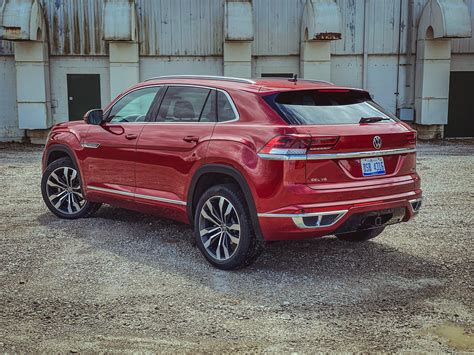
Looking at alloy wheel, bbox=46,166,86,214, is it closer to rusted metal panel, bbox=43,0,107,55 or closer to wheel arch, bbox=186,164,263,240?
wheel arch, bbox=186,164,263,240

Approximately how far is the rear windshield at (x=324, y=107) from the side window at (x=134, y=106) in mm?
1704

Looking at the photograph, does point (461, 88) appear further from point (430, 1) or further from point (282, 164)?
point (282, 164)

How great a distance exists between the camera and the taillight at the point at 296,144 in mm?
5207

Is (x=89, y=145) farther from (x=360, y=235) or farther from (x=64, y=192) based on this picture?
(x=360, y=235)

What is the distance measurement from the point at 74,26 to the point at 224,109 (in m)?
13.0

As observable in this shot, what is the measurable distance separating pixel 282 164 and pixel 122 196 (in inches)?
94.5

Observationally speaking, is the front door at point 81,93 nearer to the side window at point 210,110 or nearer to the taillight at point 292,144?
the side window at point 210,110

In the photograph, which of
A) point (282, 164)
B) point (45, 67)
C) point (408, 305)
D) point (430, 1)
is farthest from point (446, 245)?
point (45, 67)

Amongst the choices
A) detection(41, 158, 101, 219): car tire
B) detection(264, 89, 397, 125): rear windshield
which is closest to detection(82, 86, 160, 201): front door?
detection(41, 158, 101, 219): car tire

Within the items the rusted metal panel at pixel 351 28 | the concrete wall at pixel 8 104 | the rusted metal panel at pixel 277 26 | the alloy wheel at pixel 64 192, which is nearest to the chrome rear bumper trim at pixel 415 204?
the alloy wheel at pixel 64 192

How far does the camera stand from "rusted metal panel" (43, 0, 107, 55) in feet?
57.8

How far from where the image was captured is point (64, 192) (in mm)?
7965

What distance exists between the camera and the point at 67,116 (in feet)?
59.4

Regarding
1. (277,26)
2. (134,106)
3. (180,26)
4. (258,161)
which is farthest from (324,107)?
(180,26)
